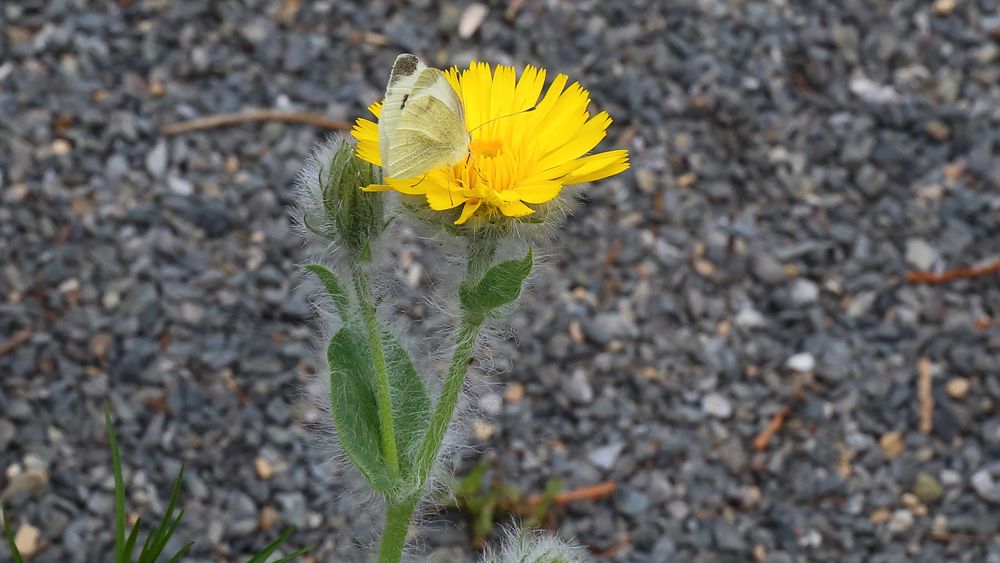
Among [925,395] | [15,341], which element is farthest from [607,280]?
[15,341]

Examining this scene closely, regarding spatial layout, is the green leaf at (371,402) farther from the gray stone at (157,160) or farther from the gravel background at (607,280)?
the gray stone at (157,160)

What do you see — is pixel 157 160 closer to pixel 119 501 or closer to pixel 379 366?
pixel 119 501

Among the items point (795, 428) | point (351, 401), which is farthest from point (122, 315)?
point (795, 428)

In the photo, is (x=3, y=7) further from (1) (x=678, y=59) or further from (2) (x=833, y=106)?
(2) (x=833, y=106)

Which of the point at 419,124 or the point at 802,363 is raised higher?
the point at 419,124

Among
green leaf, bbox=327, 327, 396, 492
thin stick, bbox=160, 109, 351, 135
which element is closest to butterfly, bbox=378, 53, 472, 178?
green leaf, bbox=327, 327, 396, 492

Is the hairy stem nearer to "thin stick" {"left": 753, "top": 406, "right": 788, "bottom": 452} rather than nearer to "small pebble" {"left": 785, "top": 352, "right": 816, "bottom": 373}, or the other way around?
"thin stick" {"left": 753, "top": 406, "right": 788, "bottom": 452}
